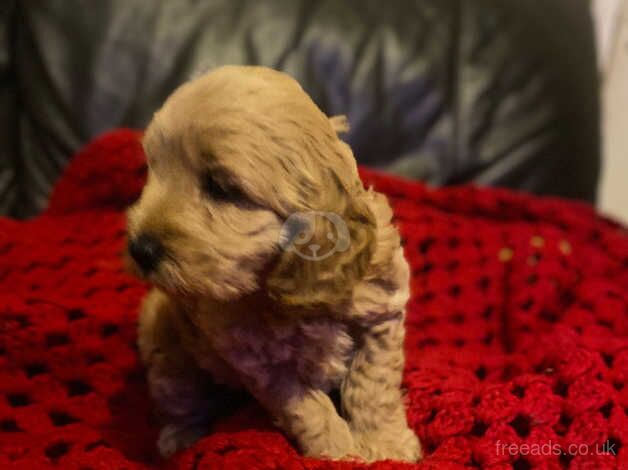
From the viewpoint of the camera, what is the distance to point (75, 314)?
122 cm

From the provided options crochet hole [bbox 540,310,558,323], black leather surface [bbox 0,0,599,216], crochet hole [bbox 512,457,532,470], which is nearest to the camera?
crochet hole [bbox 512,457,532,470]

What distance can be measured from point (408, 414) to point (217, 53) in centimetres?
94

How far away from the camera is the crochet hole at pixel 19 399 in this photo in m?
1.15

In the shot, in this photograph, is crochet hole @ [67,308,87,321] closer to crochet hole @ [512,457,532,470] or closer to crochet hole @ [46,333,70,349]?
crochet hole @ [46,333,70,349]

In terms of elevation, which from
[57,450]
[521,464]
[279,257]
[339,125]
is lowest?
[57,450]

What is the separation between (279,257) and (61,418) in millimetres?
509

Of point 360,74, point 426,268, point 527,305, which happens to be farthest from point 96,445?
point 360,74

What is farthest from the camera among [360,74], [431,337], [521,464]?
[360,74]

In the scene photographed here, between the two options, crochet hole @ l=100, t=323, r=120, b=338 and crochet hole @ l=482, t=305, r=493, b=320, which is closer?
crochet hole @ l=100, t=323, r=120, b=338

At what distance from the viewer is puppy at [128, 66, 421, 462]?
856mm

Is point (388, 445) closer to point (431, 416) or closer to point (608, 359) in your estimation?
point (431, 416)

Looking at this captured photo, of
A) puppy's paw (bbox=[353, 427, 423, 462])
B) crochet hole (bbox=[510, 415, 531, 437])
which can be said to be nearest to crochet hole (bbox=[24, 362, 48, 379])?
puppy's paw (bbox=[353, 427, 423, 462])

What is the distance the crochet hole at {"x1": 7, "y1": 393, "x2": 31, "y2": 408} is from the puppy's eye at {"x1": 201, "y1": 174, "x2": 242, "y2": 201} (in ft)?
1.72

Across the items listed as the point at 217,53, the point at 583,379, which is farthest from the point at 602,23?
the point at 583,379
